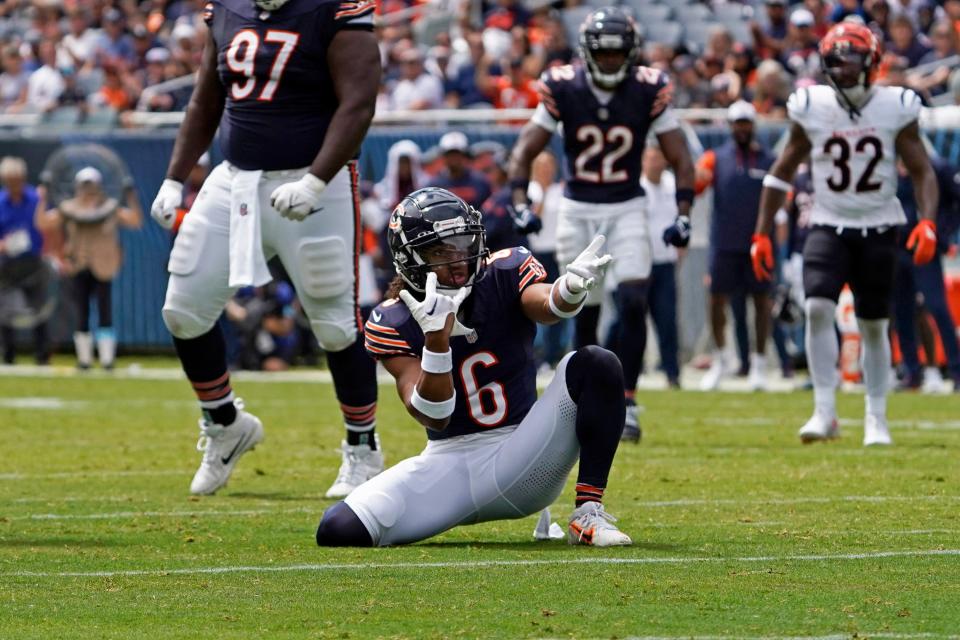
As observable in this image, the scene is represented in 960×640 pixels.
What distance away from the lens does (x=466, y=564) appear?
5.16 metres

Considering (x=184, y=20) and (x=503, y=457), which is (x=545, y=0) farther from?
(x=503, y=457)

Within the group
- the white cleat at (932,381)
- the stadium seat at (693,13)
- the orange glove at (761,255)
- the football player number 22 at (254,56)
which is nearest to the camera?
the football player number 22 at (254,56)

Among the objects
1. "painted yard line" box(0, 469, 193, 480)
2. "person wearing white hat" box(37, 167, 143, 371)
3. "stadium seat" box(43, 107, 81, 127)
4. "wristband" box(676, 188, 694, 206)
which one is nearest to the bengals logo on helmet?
"wristband" box(676, 188, 694, 206)

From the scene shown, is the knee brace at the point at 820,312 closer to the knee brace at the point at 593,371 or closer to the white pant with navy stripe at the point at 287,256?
the white pant with navy stripe at the point at 287,256

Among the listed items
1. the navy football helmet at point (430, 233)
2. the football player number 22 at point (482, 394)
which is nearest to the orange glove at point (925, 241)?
the football player number 22 at point (482, 394)

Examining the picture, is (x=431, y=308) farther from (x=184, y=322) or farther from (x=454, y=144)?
(x=454, y=144)

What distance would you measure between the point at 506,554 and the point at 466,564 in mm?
261

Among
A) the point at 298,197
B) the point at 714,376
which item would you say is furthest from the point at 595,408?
the point at 714,376

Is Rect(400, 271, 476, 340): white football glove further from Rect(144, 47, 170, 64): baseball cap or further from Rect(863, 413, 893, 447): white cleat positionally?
Rect(144, 47, 170, 64): baseball cap

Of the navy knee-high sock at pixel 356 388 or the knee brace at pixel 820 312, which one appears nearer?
the navy knee-high sock at pixel 356 388

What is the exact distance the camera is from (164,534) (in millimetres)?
5988

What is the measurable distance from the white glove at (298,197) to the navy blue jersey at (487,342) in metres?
1.16

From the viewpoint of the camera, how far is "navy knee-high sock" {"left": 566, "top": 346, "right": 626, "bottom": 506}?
544 cm

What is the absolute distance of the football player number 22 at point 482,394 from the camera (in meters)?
5.63
